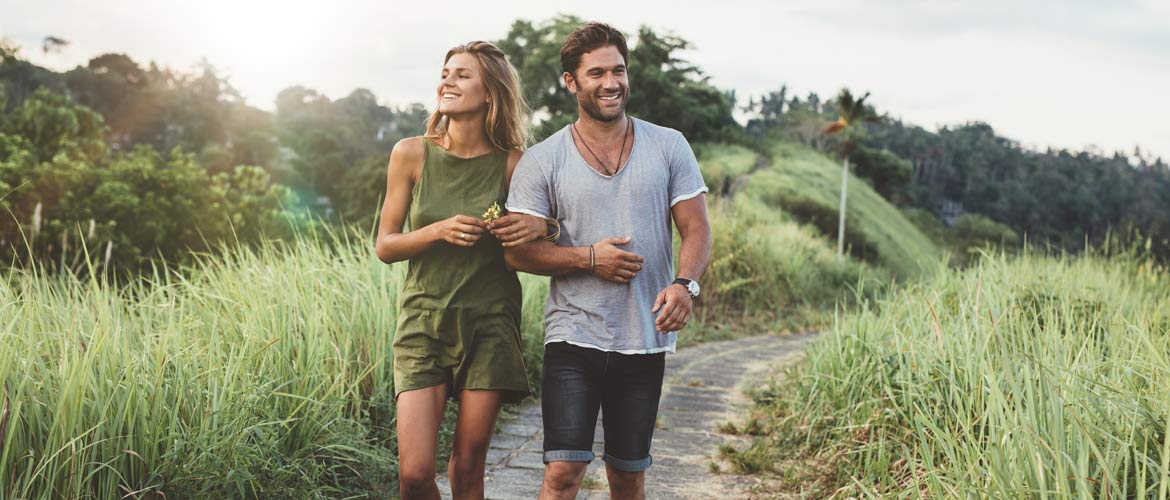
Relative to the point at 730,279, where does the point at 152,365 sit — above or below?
above

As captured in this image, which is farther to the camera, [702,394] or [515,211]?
[702,394]

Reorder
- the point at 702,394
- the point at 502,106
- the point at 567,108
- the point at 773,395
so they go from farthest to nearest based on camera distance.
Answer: the point at 567,108 → the point at 702,394 → the point at 773,395 → the point at 502,106

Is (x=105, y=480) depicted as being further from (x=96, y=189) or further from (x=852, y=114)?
(x=852, y=114)

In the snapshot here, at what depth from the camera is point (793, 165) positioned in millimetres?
32438

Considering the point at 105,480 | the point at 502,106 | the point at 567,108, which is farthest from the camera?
the point at 567,108

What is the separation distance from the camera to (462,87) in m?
2.85

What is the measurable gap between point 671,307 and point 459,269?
0.68m

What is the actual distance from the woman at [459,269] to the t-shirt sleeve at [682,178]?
447 millimetres

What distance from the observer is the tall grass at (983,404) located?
2.38m

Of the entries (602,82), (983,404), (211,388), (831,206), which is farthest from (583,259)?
(831,206)

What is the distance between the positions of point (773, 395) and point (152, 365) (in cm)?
408

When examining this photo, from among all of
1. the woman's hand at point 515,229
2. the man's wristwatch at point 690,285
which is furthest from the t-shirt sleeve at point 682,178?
the woman's hand at point 515,229

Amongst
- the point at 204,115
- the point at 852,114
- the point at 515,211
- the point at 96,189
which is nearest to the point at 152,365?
the point at 515,211

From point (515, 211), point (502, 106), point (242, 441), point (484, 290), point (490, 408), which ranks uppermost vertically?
point (502, 106)
